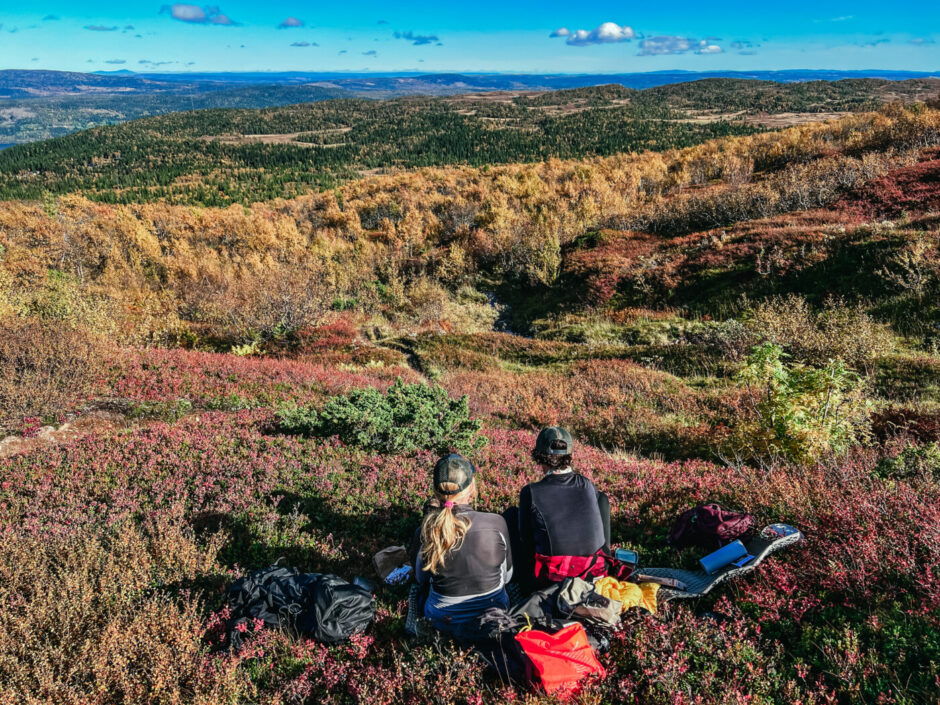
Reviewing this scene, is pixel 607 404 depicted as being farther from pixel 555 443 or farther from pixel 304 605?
pixel 304 605

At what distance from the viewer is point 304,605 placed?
150 inches

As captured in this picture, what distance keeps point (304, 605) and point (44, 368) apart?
1001 centimetres

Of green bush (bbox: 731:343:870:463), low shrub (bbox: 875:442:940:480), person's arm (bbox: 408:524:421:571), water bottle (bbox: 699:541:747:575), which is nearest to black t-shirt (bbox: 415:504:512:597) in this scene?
person's arm (bbox: 408:524:421:571)

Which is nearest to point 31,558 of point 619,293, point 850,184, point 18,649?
point 18,649

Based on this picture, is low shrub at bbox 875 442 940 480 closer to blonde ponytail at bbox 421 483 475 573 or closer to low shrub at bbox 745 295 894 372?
blonde ponytail at bbox 421 483 475 573

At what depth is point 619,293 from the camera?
24.3m

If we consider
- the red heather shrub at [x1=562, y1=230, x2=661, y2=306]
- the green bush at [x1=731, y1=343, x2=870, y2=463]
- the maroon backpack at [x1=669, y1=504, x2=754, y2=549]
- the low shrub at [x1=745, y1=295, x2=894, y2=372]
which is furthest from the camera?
the red heather shrub at [x1=562, y1=230, x2=661, y2=306]

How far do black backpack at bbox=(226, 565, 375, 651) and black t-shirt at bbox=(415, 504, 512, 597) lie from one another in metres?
0.65

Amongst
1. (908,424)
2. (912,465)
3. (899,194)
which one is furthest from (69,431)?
(899,194)

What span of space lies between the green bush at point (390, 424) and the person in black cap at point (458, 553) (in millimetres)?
3795

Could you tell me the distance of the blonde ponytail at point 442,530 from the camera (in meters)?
3.44

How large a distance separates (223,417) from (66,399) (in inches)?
145

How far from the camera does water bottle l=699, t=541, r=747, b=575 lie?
160 inches

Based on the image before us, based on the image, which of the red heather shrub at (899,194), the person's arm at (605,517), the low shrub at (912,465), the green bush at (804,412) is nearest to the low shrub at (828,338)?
the green bush at (804,412)
